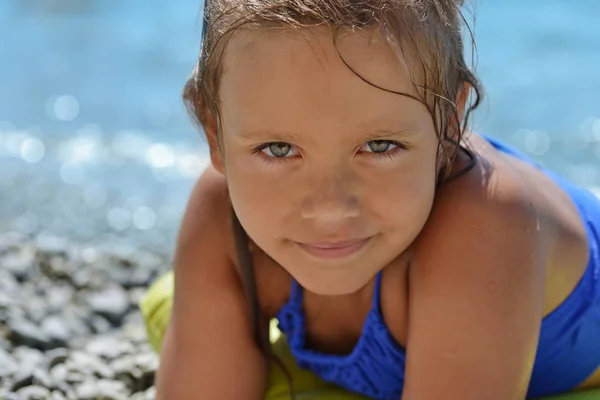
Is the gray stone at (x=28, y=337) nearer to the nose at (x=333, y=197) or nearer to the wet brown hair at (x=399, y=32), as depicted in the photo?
the wet brown hair at (x=399, y=32)

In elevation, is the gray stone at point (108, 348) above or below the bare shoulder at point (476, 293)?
below

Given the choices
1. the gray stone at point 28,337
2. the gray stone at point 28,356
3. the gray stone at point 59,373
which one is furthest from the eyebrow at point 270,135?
the gray stone at point 28,337

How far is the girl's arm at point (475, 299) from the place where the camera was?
182 centimetres

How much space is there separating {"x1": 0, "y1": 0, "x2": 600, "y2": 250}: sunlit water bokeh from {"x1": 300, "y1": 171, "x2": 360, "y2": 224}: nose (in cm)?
251

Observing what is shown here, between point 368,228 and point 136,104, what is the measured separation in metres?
4.93

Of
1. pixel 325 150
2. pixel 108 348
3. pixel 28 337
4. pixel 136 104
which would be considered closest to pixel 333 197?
pixel 325 150

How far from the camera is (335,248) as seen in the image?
5.85 feet

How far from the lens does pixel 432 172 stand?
69.7 inches

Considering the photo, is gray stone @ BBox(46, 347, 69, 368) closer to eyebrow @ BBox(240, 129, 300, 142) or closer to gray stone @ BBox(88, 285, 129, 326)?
gray stone @ BBox(88, 285, 129, 326)

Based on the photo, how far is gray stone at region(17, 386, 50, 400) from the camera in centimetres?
262

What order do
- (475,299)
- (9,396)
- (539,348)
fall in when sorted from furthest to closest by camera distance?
1. (9,396)
2. (539,348)
3. (475,299)

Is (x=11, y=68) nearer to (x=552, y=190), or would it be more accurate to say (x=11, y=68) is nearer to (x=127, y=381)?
(x=127, y=381)

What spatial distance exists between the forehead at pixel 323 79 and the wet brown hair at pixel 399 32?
0.04 feet

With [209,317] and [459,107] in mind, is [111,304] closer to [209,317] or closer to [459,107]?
[209,317]
